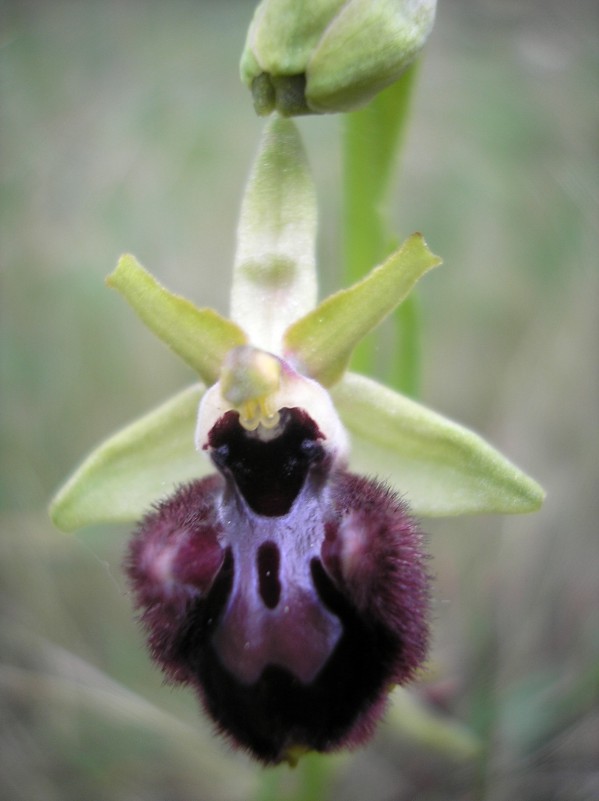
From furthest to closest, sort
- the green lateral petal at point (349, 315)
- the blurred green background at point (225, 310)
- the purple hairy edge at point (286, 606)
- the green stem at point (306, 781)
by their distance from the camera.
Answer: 1. the blurred green background at point (225, 310)
2. the green stem at point (306, 781)
3. the green lateral petal at point (349, 315)
4. the purple hairy edge at point (286, 606)

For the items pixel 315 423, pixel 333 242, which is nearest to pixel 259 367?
pixel 315 423

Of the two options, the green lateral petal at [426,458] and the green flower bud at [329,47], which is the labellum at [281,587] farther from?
the green flower bud at [329,47]

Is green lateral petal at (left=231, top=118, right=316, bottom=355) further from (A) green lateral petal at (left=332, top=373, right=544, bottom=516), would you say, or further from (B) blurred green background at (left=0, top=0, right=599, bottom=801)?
(B) blurred green background at (left=0, top=0, right=599, bottom=801)

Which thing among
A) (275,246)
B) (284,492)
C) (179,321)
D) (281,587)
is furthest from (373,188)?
(281,587)

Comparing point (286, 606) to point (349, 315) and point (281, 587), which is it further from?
point (349, 315)

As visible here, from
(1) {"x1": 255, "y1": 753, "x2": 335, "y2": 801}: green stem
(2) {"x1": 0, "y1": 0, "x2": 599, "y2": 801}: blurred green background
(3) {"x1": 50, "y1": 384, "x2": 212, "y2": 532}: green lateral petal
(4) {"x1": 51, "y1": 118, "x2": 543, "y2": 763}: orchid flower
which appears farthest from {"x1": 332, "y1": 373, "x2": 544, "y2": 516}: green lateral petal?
(2) {"x1": 0, "y1": 0, "x2": 599, "y2": 801}: blurred green background

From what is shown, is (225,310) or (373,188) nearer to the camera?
(373,188)

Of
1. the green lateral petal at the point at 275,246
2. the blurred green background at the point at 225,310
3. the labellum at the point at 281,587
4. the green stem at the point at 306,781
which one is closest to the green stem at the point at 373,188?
the green lateral petal at the point at 275,246
